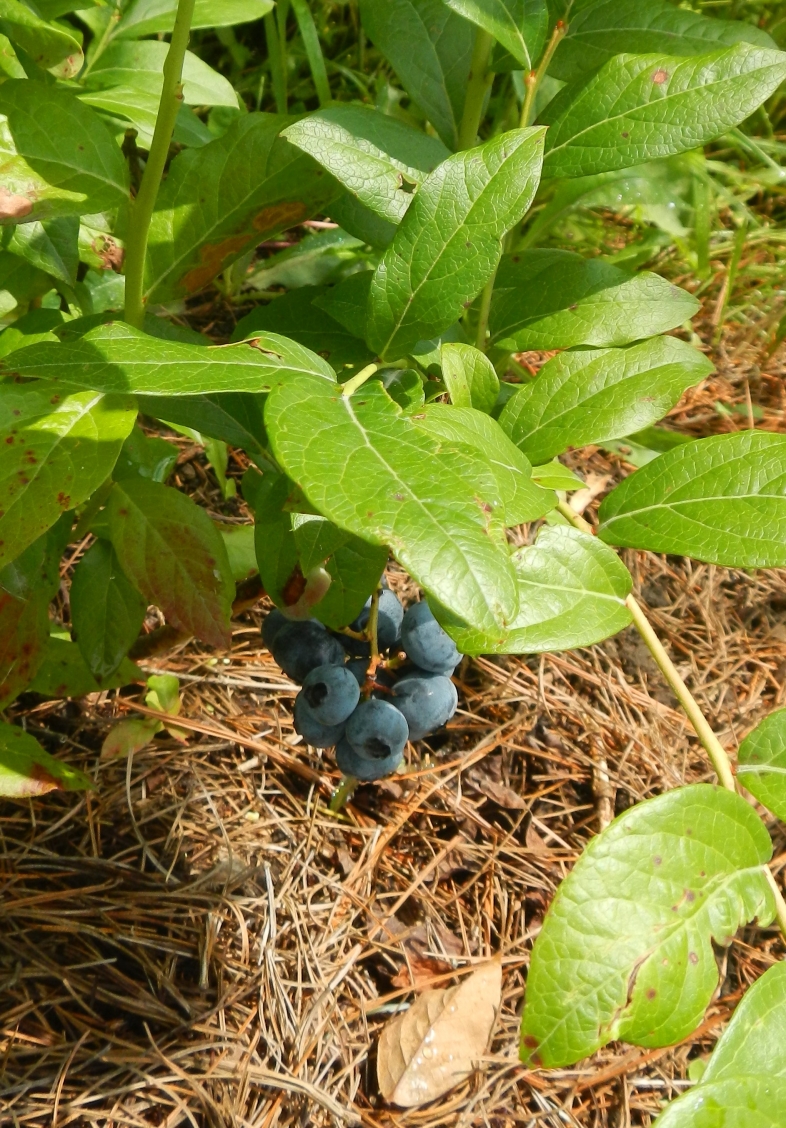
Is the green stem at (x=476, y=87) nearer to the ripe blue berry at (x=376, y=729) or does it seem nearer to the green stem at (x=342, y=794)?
the ripe blue berry at (x=376, y=729)

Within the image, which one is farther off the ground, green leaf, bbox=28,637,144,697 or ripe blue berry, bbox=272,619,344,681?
ripe blue berry, bbox=272,619,344,681

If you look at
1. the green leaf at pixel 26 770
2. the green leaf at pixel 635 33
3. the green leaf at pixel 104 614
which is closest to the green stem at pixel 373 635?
the green leaf at pixel 104 614

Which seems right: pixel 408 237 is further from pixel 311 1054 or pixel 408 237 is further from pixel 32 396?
pixel 311 1054

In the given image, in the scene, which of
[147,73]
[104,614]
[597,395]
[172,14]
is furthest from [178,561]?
[172,14]

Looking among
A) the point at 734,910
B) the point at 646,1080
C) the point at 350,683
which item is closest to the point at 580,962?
the point at 734,910

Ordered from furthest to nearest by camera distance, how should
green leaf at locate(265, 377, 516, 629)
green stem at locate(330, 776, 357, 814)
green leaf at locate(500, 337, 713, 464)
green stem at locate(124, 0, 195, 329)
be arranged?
green stem at locate(330, 776, 357, 814) → green leaf at locate(500, 337, 713, 464) → green stem at locate(124, 0, 195, 329) → green leaf at locate(265, 377, 516, 629)

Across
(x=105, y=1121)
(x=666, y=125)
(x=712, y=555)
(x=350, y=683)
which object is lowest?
(x=105, y=1121)

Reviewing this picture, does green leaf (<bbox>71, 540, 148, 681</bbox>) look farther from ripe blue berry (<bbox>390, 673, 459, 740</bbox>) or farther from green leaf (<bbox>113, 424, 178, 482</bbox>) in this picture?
ripe blue berry (<bbox>390, 673, 459, 740</bbox>)

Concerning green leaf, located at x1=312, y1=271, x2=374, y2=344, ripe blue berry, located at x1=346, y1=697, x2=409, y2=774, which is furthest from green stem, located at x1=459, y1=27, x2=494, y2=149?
ripe blue berry, located at x1=346, y1=697, x2=409, y2=774
